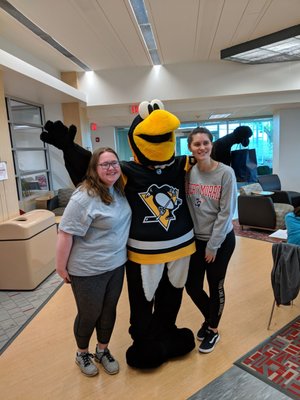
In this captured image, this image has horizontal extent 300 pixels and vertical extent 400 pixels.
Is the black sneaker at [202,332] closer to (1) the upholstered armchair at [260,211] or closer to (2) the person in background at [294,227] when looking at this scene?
(2) the person in background at [294,227]

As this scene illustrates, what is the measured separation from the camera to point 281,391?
1688mm

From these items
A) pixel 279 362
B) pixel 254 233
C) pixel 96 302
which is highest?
pixel 96 302

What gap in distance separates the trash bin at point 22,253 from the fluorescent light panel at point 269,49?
348cm

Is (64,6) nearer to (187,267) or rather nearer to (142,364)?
(187,267)

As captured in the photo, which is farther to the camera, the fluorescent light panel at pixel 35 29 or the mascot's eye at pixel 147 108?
the fluorescent light panel at pixel 35 29

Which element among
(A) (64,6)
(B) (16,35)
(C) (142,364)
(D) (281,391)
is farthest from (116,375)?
(B) (16,35)

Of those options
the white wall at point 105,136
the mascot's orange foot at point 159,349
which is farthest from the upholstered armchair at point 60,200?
the white wall at point 105,136

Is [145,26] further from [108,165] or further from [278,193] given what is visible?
[278,193]

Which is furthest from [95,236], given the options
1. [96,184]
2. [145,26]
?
[145,26]

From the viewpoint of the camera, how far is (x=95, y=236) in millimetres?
1642

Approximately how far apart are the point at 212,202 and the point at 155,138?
0.53 m

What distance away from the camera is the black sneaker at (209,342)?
2.03m

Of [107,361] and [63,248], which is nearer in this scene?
[63,248]

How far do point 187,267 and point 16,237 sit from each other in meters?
2.00
